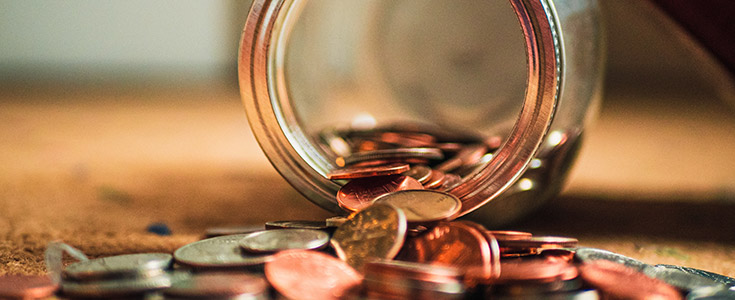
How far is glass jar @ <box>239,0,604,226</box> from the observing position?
88 cm

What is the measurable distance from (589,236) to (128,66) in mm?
4437

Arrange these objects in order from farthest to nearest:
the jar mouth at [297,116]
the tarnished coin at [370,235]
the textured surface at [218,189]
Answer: the textured surface at [218,189]
the jar mouth at [297,116]
the tarnished coin at [370,235]

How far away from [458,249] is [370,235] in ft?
0.35

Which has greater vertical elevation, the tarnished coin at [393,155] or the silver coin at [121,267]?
the tarnished coin at [393,155]

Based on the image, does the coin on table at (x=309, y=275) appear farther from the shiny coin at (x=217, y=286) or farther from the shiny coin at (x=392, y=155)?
the shiny coin at (x=392, y=155)

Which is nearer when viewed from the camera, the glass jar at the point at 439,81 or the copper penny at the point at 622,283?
the copper penny at the point at 622,283

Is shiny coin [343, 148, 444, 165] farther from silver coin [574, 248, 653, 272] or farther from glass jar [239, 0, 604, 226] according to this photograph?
silver coin [574, 248, 653, 272]

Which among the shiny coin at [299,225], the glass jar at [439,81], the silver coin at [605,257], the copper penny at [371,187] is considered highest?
the glass jar at [439,81]

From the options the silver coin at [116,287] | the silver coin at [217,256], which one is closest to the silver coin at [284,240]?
the silver coin at [217,256]

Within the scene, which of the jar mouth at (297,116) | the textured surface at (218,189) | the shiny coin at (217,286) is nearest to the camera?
the shiny coin at (217,286)

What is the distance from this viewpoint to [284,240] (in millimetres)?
791

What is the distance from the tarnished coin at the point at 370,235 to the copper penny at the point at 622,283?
0.21 m

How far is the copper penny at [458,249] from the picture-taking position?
2.31 feet

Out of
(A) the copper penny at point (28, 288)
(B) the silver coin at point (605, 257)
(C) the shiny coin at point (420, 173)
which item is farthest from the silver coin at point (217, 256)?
(B) the silver coin at point (605, 257)
